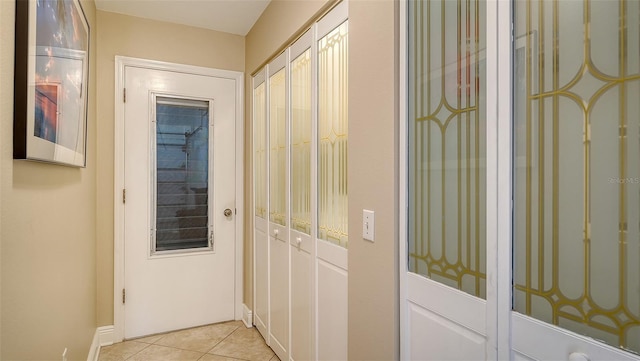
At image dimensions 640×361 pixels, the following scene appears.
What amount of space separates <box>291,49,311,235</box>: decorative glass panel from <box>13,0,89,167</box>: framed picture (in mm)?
1145

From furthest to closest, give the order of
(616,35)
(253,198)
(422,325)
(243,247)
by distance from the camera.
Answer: (243,247)
(253,198)
(422,325)
(616,35)

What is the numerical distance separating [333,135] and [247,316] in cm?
204

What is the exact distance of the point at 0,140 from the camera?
935mm

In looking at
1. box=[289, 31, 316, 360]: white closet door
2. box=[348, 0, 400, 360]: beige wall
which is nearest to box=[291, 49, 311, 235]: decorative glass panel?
box=[289, 31, 316, 360]: white closet door

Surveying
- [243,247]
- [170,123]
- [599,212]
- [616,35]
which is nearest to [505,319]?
[599,212]

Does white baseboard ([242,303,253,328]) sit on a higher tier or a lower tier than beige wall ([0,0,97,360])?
lower

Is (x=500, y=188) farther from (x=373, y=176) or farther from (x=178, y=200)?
(x=178, y=200)

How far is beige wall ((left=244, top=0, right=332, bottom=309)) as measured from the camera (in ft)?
6.77

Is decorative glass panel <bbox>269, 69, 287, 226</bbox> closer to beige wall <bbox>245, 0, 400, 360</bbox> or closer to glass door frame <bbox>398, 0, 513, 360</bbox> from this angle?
beige wall <bbox>245, 0, 400, 360</bbox>

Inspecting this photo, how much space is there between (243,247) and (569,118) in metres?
2.82

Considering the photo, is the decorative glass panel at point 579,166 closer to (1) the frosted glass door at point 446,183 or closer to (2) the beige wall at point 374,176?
(1) the frosted glass door at point 446,183

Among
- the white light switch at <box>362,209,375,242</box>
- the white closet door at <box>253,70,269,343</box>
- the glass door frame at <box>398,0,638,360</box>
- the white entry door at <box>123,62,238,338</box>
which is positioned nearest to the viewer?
the glass door frame at <box>398,0,638,360</box>

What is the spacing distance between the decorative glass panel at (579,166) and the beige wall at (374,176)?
461 mm

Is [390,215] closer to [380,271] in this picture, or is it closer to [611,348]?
[380,271]
